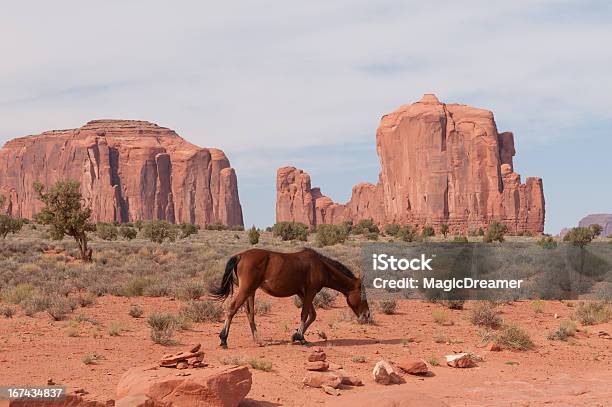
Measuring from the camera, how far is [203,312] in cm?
1653

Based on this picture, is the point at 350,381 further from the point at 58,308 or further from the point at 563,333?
the point at 58,308

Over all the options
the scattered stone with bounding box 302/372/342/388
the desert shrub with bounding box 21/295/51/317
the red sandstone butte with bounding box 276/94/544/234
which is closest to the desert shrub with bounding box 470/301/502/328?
the scattered stone with bounding box 302/372/342/388

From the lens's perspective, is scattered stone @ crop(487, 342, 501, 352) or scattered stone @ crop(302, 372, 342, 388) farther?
scattered stone @ crop(487, 342, 501, 352)

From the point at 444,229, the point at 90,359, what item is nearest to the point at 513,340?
the point at 90,359

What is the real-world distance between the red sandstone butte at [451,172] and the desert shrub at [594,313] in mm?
89975

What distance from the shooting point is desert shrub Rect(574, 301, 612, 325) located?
56.6 ft

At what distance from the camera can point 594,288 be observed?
27.3 meters

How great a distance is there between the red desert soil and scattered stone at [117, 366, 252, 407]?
49 cm

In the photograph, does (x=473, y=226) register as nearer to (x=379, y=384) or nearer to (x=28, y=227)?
(x=28, y=227)

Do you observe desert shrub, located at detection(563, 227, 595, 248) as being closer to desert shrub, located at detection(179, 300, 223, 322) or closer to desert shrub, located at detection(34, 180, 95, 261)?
desert shrub, located at detection(34, 180, 95, 261)

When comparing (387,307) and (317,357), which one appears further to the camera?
(387,307)

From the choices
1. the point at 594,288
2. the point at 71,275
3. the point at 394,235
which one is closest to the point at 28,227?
the point at 394,235

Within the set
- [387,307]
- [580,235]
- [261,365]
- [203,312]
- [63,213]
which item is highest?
[63,213]

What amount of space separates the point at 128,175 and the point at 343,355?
134670mm
